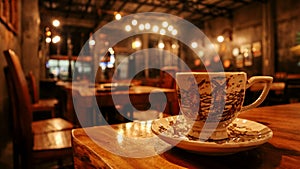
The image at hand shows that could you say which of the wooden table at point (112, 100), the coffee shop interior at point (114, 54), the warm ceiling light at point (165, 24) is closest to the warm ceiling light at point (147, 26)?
the coffee shop interior at point (114, 54)

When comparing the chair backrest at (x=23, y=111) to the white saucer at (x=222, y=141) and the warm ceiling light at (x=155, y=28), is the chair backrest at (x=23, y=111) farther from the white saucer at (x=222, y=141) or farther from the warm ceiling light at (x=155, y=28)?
the warm ceiling light at (x=155, y=28)

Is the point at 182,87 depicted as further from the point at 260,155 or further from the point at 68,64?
the point at 68,64

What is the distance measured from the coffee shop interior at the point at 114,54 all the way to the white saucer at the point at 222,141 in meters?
0.04

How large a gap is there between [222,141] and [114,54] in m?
4.33

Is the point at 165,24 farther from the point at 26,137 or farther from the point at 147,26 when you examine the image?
the point at 26,137

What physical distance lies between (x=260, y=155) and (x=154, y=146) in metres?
0.21

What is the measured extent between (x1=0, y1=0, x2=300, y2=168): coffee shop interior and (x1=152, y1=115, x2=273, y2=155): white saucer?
0.04 m

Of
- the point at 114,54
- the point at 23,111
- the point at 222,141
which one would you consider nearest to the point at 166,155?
the point at 222,141

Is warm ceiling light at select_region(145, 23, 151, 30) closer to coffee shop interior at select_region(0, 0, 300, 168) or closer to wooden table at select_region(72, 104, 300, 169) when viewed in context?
coffee shop interior at select_region(0, 0, 300, 168)

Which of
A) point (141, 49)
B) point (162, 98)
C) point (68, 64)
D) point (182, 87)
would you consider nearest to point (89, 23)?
point (68, 64)

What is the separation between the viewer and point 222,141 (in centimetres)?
44

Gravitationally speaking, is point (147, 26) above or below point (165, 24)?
below

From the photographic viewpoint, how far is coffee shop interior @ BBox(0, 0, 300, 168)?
220 cm

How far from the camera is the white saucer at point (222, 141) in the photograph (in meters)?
0.38
